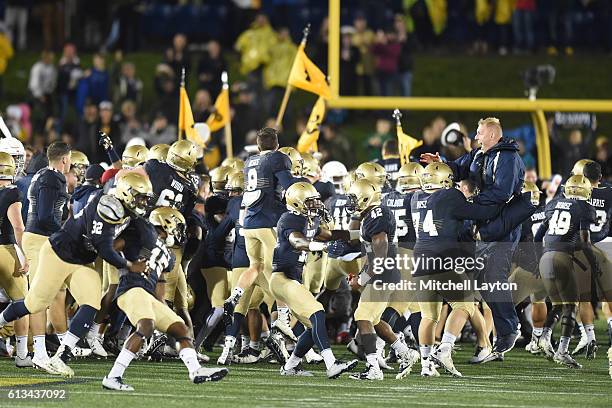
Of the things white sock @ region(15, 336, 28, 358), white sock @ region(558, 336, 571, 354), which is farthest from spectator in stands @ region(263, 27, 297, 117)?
white sock @ region(15, 336, 28, 358)

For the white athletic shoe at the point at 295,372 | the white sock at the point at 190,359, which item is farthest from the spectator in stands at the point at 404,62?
the white sock at the point at 190,359

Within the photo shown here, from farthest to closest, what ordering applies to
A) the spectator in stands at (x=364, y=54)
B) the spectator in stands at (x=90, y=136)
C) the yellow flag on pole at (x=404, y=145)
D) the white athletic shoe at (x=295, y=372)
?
the spectator in stands at (x=364, y=54) → the spectator in stands at (x=90, y=136) → the yellow flag on pole at (x=404, y=145) → the white athletic shoe at (x=295, y=372)

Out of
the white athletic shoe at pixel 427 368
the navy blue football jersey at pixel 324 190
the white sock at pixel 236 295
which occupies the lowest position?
the white athletic shoe at pixel 427 368

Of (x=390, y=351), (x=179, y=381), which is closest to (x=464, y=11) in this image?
(x=390, y=351)

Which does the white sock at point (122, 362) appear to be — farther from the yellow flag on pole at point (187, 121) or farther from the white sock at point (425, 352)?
the yellow flag on pole at point (187, 121)

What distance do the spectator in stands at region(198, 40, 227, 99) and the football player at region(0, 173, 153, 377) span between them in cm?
922

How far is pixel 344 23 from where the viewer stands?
2320cm

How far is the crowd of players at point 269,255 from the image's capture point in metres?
10.2

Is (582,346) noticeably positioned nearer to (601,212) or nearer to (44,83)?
(601,212)

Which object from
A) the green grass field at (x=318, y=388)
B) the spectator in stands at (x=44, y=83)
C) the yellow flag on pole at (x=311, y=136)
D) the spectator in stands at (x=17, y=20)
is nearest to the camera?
the green grass field at (x=318, y=388)

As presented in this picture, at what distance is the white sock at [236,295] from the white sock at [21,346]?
63.5 inches

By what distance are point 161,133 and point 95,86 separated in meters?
2.16

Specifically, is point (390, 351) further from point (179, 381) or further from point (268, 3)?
point (268, 3)

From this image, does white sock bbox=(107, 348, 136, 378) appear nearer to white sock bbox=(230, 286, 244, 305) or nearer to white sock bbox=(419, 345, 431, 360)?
white sock bbox=(230, 286, 244, 305)
